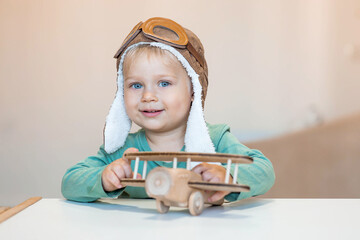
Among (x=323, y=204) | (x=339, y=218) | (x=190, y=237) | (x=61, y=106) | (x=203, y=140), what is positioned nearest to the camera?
(x=190, y=237)

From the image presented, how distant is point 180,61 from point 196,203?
0.49 m

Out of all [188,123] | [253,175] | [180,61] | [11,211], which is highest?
[180,61]

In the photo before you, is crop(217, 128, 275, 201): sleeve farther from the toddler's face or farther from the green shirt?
the toddler's face

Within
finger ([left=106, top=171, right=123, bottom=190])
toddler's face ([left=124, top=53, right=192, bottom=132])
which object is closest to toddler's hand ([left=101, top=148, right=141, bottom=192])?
finger ([left=106, top=171, right=123, bottom=190])

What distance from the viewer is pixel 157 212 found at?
885mm

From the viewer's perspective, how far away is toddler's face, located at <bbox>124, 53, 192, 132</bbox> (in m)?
1.17

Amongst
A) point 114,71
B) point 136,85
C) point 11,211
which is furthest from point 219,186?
point 114,71

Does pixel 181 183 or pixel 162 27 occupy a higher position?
pixel 162 27

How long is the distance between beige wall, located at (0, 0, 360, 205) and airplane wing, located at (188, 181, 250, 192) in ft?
6.68

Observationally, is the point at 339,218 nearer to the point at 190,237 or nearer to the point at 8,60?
the point at 190,237

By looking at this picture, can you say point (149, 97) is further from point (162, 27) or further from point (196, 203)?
point (196, 203)

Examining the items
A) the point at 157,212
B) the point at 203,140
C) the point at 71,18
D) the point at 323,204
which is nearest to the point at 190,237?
the point at 157,212

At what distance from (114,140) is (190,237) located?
670 mm

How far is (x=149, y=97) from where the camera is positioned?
1152 millimetres
